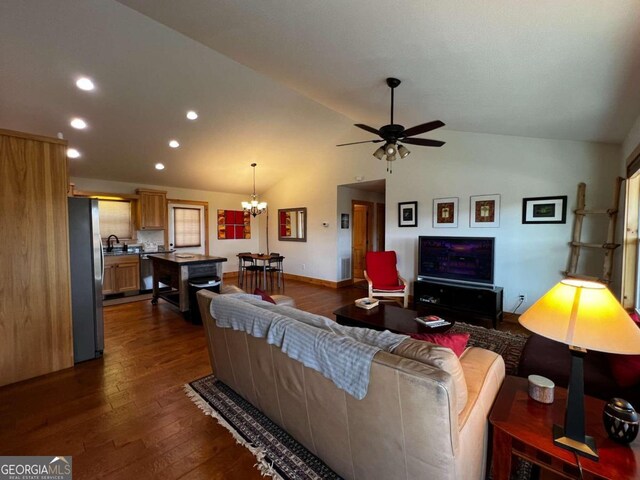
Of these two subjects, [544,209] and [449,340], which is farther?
[544,209]

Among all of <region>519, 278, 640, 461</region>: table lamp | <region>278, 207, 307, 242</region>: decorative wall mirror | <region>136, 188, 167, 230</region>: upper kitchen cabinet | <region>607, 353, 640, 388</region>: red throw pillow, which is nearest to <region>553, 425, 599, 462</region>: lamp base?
<region>519, 278, 640, 461</region>: table lamp

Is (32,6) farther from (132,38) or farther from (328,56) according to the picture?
(328,56)

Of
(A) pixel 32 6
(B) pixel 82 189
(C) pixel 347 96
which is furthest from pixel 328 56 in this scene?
(B) pixel 82 189

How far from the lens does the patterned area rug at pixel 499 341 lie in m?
3.00

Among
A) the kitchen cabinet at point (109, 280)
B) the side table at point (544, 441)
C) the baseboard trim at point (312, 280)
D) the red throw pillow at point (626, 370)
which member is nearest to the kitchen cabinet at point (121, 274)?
the kitchen cabinet at point (109, 280)

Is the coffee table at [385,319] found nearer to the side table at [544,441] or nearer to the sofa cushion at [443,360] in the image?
the side table at [544,441]

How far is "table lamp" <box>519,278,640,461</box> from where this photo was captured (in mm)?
985

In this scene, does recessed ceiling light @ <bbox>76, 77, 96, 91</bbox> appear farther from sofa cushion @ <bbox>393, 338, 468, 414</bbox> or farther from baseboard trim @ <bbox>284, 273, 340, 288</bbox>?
baseboard trim @ <bbox>284, 273, 340, 288</bbox>

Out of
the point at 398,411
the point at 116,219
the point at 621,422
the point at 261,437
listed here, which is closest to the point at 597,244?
the point at 621,422

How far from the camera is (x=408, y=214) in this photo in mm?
5262

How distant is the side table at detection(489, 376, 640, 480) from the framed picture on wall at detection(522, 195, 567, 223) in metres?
3.20

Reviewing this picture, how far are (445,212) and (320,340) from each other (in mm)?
4129

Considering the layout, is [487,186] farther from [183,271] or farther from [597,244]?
[183,271]

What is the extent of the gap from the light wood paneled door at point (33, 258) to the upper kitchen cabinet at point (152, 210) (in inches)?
146
